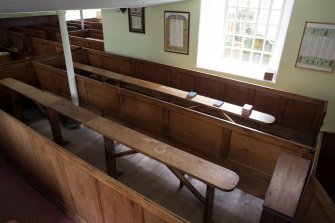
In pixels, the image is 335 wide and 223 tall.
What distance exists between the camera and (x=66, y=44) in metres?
3.82

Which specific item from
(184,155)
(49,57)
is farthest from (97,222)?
(49,57)

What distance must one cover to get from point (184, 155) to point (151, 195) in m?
0.83

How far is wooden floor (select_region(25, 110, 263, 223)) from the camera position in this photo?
104 inches

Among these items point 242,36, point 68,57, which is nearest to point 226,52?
point 242,36

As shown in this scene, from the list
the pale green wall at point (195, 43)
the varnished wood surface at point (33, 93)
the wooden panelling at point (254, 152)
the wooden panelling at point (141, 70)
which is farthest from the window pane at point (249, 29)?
the varnished wood surface at point (33, 93)

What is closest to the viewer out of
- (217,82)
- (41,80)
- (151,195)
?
(151,195)

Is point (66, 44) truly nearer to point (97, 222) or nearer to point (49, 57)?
point (49, 57)

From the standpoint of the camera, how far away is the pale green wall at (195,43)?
3.26m

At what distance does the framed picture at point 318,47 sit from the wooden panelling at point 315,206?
2.29m

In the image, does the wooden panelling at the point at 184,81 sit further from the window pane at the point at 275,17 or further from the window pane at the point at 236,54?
the window pane at the point at 275,17

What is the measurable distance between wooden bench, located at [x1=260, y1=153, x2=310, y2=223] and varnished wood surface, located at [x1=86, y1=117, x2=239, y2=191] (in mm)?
325

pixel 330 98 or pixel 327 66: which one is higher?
pixel 327 66

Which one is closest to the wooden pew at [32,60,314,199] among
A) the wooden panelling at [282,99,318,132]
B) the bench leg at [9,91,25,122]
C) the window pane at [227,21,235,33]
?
the bench leg at [9,91,25,122]

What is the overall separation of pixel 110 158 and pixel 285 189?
2026mm
